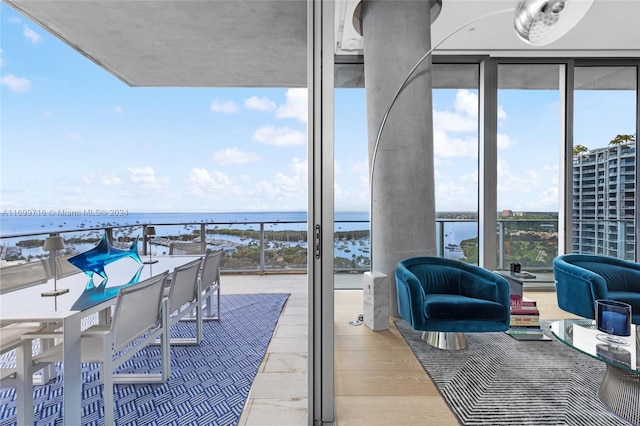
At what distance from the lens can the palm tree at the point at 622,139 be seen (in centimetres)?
452

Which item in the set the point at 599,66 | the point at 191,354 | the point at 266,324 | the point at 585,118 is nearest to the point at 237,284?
the point at 266,324

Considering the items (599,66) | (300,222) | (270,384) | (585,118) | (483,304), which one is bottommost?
(270,384)

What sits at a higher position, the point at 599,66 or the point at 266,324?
the point at 599,66

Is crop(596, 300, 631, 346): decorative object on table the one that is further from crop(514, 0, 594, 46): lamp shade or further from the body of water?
the body of water

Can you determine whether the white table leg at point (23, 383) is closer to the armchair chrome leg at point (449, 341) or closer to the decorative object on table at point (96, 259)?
the decorative object on table at point (96, 259)

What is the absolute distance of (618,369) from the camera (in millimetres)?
2033

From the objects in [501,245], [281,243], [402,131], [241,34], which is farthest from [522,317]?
[241,34]

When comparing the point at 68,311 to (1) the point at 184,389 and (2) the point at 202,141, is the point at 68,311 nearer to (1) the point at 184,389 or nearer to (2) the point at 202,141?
(1) the point at 184,389

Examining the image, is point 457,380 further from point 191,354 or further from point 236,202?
point 236,202

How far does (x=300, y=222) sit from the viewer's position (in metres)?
6.01

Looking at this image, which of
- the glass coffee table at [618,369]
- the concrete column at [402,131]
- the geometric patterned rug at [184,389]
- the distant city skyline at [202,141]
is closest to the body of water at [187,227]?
the distant city skyline at [202,141]

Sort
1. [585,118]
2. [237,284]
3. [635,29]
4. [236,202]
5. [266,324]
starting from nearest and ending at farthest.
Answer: [266,324] < [635,29] < [585,118] < [237,284] < [236,202]

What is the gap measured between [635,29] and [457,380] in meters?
4.38

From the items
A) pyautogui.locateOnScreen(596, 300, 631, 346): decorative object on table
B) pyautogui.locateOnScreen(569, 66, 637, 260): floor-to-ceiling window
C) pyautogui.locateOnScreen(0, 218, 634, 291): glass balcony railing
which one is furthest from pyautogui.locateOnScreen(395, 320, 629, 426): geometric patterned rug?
pyautogui.locateOnScreen(569, 66, 637, 260): floor-to-ceiling window
